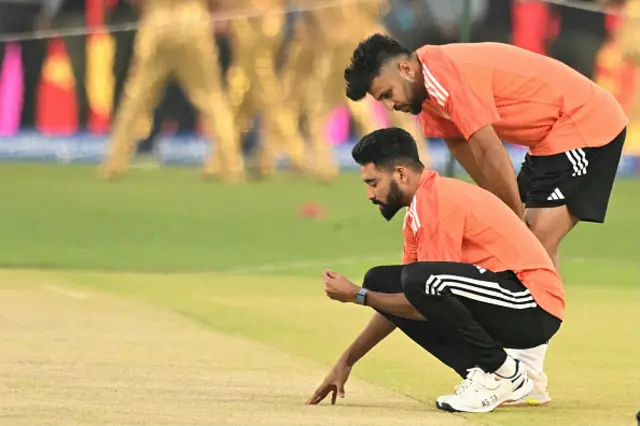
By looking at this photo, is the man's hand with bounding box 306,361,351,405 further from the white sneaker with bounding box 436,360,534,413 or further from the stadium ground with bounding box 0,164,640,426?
the white sneaker with bounding box 436,360,534,413

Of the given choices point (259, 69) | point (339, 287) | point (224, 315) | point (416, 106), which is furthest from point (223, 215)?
point (339, 287)

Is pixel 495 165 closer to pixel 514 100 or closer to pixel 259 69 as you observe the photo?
pixel 514 100

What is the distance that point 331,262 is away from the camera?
13.2 m

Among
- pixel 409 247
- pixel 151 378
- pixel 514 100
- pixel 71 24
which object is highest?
pixel 514 100

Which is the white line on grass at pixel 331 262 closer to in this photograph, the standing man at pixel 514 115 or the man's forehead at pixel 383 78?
the standing man at pixel 514 115

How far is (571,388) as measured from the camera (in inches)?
280

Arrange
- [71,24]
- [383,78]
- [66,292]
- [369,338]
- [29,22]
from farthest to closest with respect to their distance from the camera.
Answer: [71,24]
[29,22]
[66,292]
[383,78]
[369,338]

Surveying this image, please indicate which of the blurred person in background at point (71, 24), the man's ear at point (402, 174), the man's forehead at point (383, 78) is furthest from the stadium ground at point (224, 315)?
the blurred person in background at point (71, 24)

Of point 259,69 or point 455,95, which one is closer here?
point 455,95

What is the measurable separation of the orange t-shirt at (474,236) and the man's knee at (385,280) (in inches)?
4.5

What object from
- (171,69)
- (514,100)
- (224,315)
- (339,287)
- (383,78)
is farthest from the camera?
(171,69)

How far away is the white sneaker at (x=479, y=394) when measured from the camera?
6.16m

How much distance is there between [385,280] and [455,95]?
844mm

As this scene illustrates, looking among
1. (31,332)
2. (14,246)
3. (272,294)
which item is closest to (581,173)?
(31,332)
